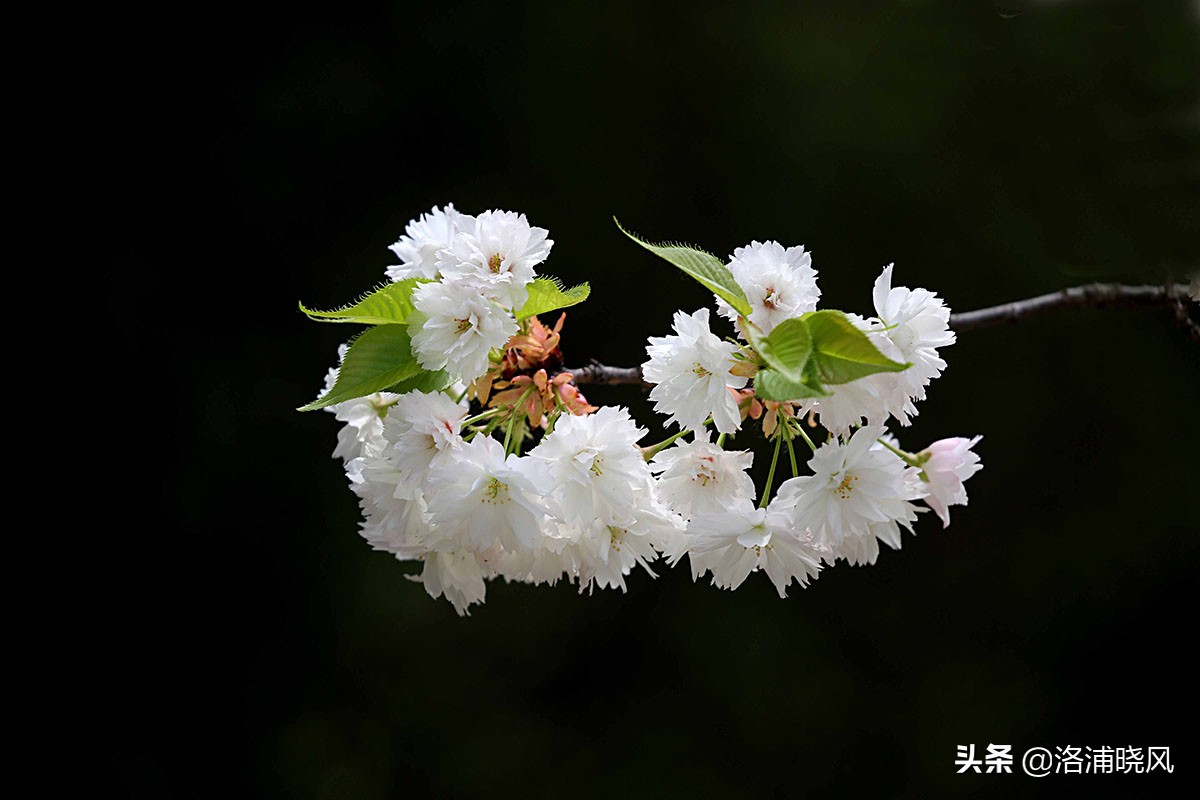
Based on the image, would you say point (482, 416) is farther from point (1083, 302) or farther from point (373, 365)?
point (1083, 302)

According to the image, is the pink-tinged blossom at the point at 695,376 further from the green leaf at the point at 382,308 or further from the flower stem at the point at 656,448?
the green leaf at the point at 382,308

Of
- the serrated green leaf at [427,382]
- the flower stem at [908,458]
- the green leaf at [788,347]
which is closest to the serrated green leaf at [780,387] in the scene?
the green leaf at [788,347]

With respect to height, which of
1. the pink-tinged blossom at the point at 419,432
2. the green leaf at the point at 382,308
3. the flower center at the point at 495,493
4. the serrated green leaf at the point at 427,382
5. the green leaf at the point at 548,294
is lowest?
the flower center at the point at 495,493

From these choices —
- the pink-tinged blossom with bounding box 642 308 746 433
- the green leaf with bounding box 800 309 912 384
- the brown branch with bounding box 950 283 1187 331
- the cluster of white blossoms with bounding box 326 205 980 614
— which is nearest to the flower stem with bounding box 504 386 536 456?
the cluster of white blossoms with bounding box 326 205 980 614

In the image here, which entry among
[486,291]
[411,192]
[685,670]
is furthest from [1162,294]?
[411,192]

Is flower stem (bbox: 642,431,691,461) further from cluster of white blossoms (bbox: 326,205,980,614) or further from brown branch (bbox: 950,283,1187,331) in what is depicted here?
brown branch (bbox: 950,283,1187,331)

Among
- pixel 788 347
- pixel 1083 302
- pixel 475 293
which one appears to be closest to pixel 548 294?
pixel 475 293

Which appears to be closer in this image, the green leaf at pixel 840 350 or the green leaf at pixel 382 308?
the green leaf at pixel 840 350
